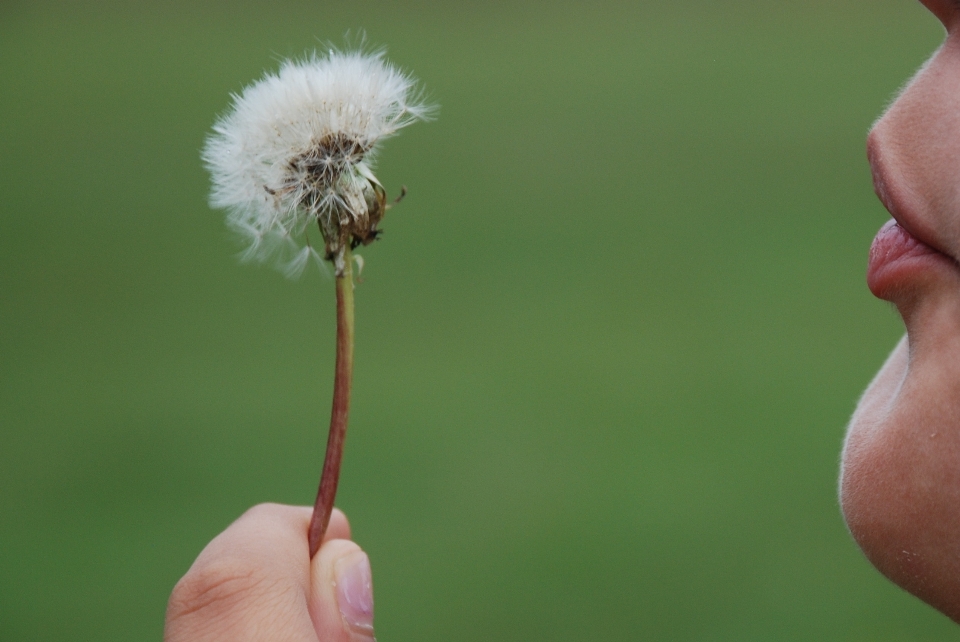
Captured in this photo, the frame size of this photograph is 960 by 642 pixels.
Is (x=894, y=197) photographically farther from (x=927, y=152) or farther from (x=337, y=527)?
(x=337, y=527)

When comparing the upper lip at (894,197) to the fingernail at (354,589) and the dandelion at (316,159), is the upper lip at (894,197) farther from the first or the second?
the fingernail at (354,589)

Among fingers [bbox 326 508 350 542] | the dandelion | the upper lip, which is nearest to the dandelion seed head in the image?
the dandelion

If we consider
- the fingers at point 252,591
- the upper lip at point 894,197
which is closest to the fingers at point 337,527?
the fingers at point 252,591

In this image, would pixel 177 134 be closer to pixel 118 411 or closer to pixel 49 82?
pixel 49 82

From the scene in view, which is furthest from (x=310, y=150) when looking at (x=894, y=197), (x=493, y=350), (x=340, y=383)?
(x=493, y=350)

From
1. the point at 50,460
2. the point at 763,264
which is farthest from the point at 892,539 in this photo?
the point at 763,264
